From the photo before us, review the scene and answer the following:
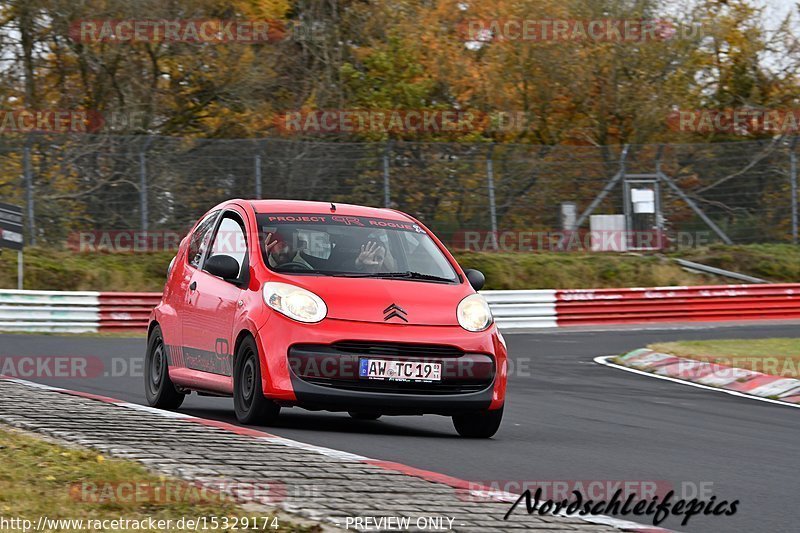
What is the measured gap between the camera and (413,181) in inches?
1122

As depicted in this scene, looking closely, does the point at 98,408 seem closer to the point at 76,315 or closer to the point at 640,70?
the point at 76,315

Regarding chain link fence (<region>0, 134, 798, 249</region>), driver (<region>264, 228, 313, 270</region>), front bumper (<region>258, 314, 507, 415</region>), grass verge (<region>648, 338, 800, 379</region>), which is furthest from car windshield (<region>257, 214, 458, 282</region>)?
chain link fence (<region>0, 134, 798, 249</region>)

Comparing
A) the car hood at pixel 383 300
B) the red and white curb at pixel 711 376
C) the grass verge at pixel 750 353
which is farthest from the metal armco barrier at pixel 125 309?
the car hood at pixel 383 300

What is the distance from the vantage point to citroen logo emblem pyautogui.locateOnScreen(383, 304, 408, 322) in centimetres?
872

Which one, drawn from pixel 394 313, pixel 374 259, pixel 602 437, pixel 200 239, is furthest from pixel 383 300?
pixel 200 239

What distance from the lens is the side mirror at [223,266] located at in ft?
30.3

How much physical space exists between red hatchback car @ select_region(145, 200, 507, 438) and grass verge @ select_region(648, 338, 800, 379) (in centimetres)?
651

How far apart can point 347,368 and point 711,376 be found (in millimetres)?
7837

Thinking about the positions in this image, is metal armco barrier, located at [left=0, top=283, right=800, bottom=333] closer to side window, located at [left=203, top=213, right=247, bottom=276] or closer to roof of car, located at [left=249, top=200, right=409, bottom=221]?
side window, located at [left=203, top=213, right=247, bottom=276]

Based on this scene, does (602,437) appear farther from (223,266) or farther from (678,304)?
(678,304)

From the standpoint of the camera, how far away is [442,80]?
124 ft

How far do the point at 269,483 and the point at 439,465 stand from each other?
1.89 meters

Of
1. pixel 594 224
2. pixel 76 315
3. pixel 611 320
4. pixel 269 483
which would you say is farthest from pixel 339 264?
pixel 594 224

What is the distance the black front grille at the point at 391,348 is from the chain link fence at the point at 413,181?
18441mm
